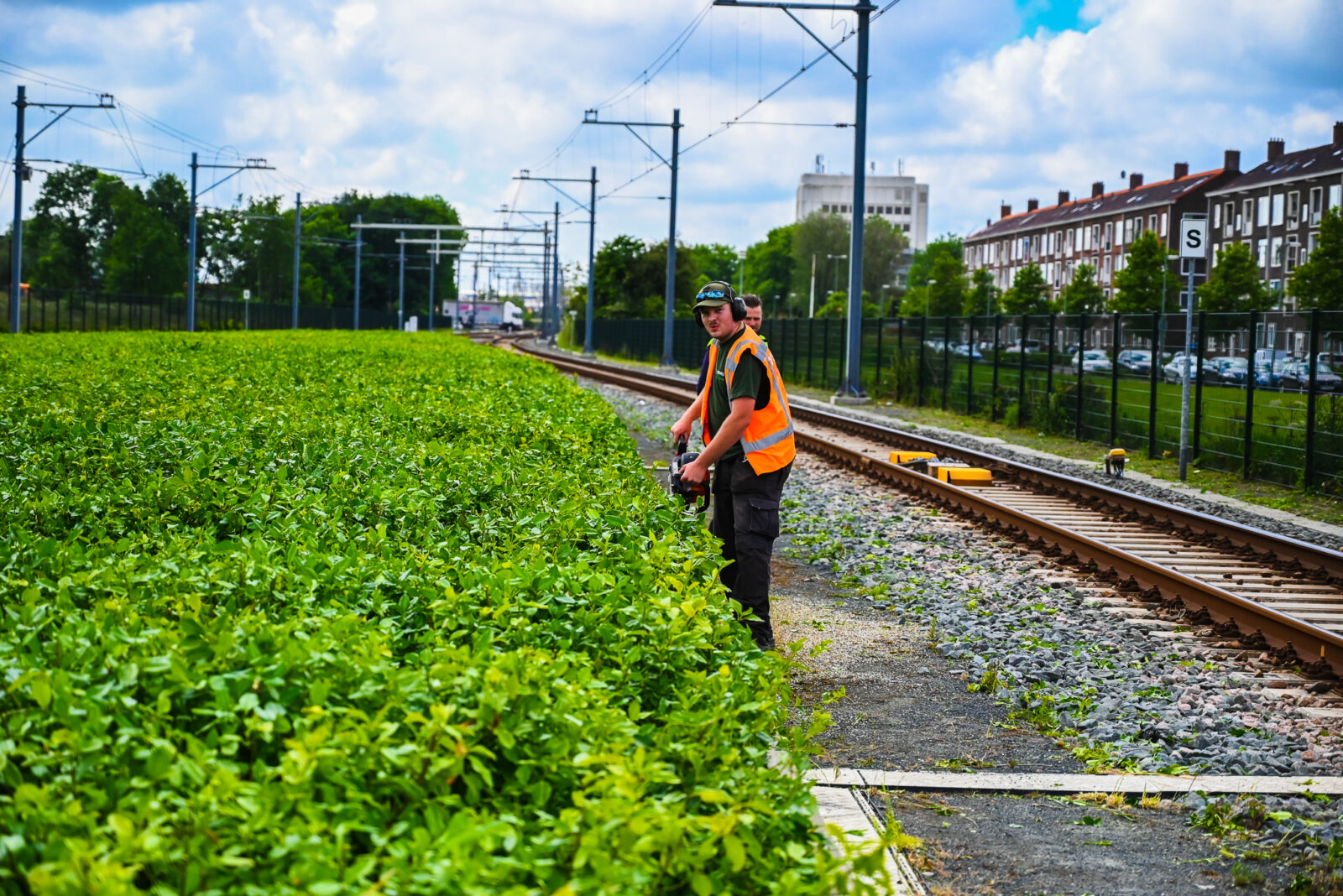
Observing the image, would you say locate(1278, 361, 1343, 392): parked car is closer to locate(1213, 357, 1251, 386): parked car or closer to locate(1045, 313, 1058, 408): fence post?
locate(1213, 357, 1251, 386): parked car

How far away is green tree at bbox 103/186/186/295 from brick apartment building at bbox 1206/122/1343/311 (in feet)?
242

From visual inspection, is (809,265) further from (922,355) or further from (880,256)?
(922,355)

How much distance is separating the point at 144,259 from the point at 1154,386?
86634 mm

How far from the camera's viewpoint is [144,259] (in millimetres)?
95625

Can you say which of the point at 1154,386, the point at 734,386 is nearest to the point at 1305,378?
the point at 1154,386

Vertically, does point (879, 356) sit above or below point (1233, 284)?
below

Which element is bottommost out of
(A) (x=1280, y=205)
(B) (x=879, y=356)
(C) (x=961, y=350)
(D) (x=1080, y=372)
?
(D) (x=1080, y=372)

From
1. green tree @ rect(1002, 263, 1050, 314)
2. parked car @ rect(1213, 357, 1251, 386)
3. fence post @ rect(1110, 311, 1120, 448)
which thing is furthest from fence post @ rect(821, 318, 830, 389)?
green tree @ rect(1002, 263, 1050, 314)

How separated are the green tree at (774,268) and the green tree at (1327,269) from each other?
12188 centimetres

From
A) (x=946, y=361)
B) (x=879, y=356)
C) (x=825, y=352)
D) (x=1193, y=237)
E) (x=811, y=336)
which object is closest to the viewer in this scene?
(x=1193, y=237)

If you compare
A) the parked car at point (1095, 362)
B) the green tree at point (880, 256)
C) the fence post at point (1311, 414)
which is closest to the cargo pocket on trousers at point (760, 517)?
the fence post at point (1311, 414)

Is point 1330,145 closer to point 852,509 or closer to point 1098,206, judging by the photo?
point 1098,206

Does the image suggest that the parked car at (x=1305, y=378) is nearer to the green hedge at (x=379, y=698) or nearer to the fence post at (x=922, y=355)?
the green hedge at (x=379, y=698)

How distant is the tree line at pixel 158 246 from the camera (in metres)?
95.9
